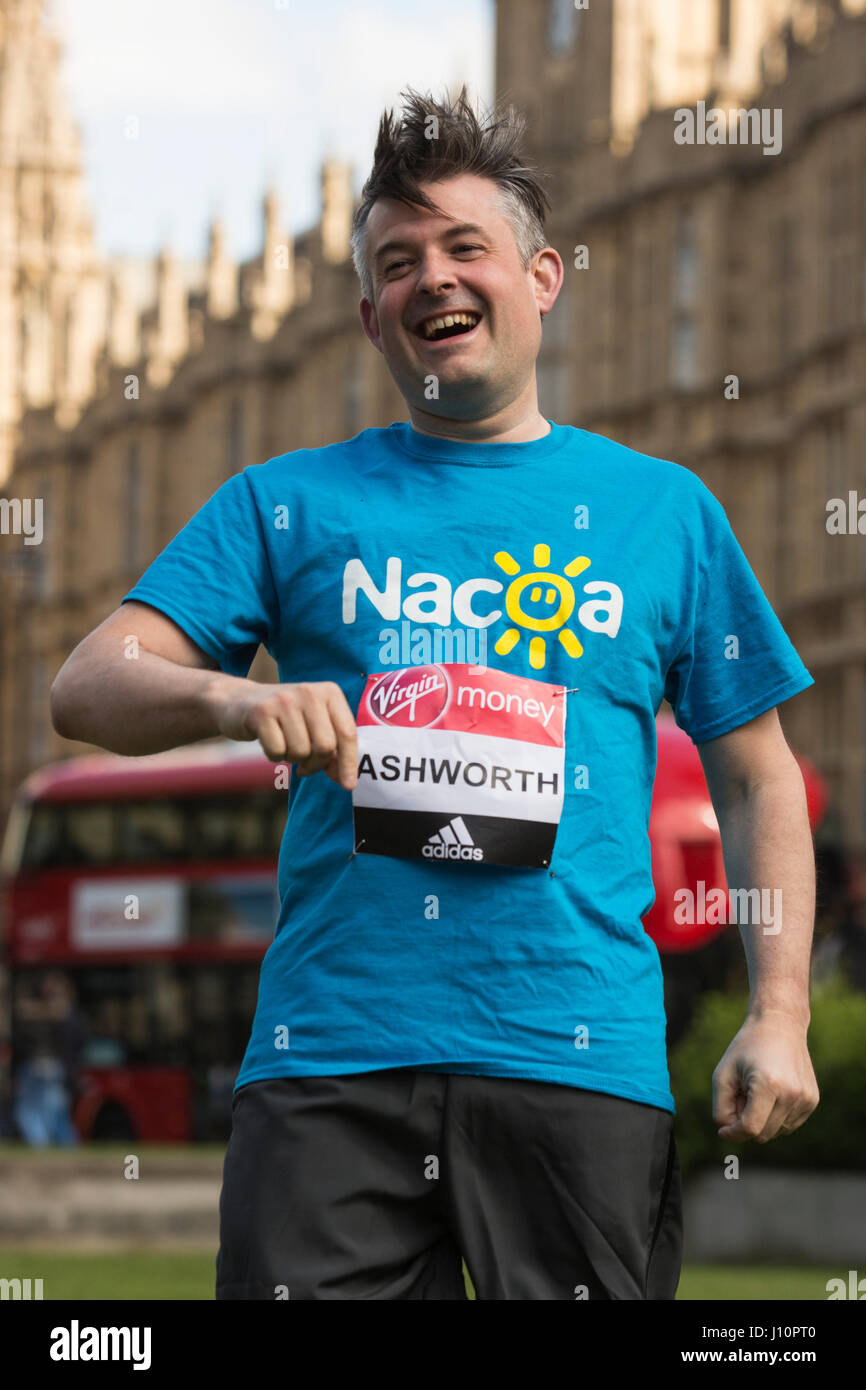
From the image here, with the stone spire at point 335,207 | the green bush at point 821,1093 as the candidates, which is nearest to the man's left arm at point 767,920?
the green bush at point 821,1093

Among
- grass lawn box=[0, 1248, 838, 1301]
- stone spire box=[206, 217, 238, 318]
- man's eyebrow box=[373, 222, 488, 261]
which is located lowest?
grass lawn box=[0, 1248, 838, 1301]

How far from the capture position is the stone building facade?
25.0 meters

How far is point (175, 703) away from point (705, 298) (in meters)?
26.5

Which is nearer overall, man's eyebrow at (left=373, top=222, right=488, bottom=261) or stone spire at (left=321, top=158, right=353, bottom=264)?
man's eyebrow at (left=373, top=222, right=488, bottom=261)

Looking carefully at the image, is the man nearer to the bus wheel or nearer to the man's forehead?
the man's forehead

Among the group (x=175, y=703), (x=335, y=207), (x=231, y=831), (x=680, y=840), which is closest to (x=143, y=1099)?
(x=231, y=831)

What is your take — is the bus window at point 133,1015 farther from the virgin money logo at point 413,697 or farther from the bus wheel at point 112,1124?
the virgin money logo at point 413,697

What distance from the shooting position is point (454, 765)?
241cm

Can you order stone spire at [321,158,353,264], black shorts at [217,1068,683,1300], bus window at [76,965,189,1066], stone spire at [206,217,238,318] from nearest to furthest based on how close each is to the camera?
1. black shorts at [217,1068,683,1300]
2. bus window at [76,965,189,1066]
3. stone spire at [321,158,353,264]
4. stone spire at [206,217,238,318]

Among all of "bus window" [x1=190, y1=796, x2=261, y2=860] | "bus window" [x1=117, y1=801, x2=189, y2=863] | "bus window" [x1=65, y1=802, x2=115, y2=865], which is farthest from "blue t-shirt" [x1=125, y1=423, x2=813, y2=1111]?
"bus window" [x1=65, y1=802, x2=115, y2=865]

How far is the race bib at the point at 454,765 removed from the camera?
2.38 metres
